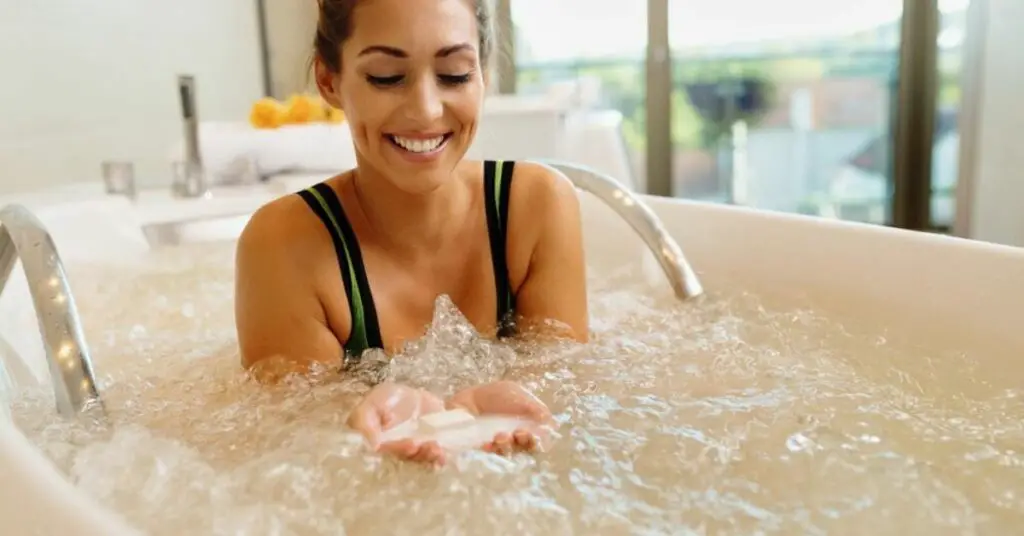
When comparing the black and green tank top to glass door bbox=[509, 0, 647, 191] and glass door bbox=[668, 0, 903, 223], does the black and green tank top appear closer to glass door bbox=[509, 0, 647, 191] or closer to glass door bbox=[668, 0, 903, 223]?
glass door bbox=[509, 0, 647, 191]

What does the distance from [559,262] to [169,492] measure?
2.09 feet

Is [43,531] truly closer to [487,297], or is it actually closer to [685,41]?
[487,297]

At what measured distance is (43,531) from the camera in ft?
1.90

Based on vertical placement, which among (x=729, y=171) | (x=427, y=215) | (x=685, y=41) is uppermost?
(x=685, y=41)


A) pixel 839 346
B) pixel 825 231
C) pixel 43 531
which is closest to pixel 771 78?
pixel 825 231

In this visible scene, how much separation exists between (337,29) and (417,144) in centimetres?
16

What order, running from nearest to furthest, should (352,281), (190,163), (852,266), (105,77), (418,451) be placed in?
1. (418,451)
2. (352,281)
3. (852,266)
4. (190,163)
5. (105,77)

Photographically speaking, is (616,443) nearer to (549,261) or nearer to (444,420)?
(444,420)

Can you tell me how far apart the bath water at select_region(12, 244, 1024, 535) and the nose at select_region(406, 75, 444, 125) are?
283mm

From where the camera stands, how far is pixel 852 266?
1.53 metres

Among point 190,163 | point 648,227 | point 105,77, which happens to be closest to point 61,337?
point 648,227

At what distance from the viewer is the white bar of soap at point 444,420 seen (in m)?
0.90

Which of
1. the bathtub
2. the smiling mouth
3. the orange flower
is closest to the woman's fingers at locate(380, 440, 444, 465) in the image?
the smiling mouth

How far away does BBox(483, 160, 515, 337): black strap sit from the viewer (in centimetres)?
127
